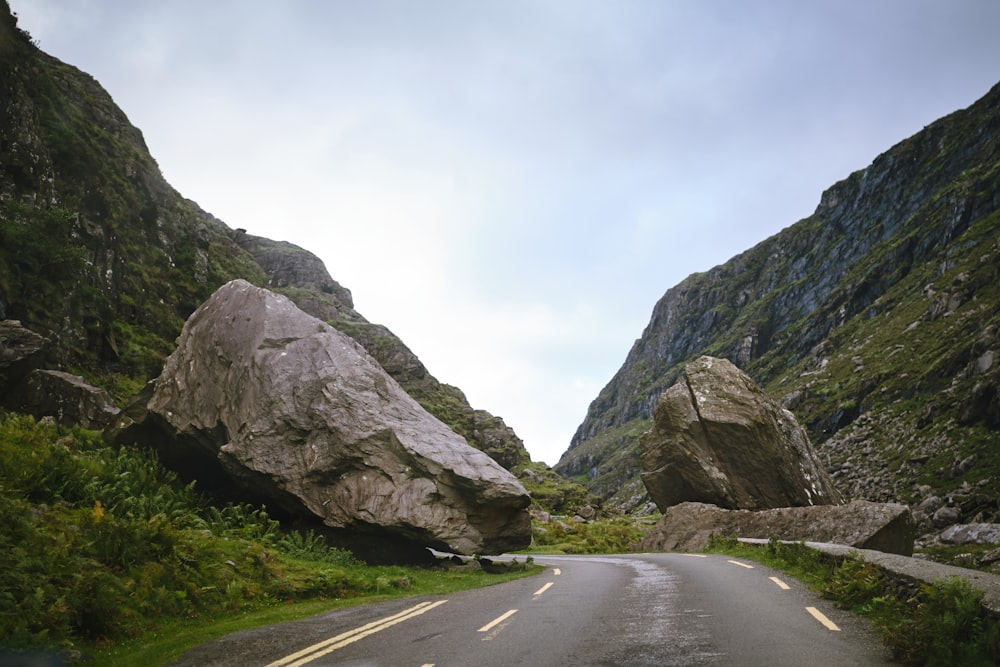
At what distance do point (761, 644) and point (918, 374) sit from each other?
6863 centimetres

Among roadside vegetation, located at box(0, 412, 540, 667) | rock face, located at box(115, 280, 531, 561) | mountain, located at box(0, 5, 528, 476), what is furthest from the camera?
mountain, located at box(0, 5, 528, 476)

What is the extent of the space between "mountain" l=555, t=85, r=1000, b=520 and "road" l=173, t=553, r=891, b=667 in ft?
104

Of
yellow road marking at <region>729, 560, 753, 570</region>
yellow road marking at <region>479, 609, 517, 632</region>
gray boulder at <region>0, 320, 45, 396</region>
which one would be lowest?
yellow road marking at <region>479, 609, 517, 632</region>

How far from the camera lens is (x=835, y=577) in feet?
37.5

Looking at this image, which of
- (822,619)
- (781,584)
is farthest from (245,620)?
(781,584)

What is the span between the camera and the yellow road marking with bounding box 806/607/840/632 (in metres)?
8.42

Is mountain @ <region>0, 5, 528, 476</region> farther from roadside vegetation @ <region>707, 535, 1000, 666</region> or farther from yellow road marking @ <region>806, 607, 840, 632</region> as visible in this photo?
roadside vegetation @ <region>707, 535, 1000, 666</region>

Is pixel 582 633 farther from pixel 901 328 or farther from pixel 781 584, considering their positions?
pixel 901 328

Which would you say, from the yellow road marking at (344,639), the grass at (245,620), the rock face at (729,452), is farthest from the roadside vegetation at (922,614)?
the rock face at (729,452)

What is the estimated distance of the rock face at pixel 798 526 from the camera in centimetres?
1883

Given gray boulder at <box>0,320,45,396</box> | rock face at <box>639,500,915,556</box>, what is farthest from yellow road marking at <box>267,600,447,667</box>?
gray boulder at <box>0,320,45,396</box>

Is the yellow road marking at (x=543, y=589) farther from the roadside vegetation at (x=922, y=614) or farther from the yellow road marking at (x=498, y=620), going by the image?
the roadside vegetation at (x=922, y=614)

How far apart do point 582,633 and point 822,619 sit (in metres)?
4.02

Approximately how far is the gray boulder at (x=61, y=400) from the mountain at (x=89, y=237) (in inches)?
413
